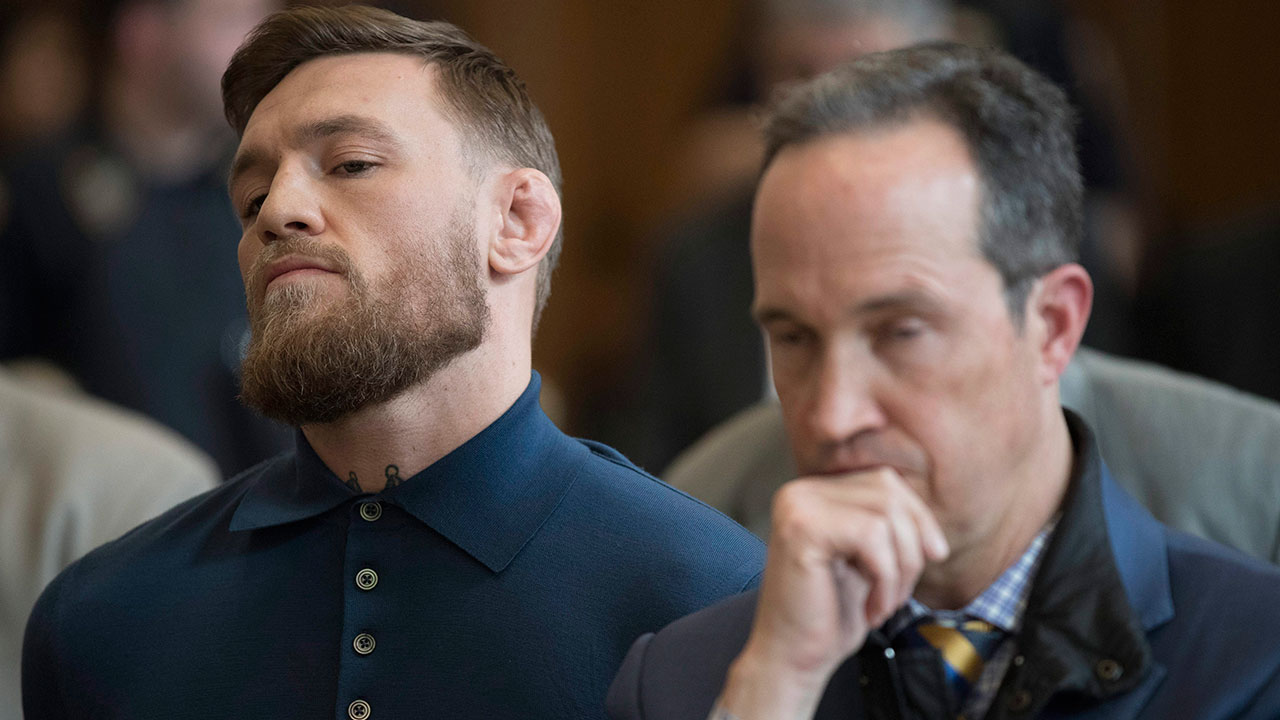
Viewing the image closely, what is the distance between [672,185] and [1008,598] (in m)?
5.55

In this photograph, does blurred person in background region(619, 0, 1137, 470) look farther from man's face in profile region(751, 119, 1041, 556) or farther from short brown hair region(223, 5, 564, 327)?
man's face in profile region(751, 119, 1041, 556)

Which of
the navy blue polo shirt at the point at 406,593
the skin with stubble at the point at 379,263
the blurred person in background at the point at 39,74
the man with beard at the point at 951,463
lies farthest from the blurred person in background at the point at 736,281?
the blurred person in background at the point at 39,74

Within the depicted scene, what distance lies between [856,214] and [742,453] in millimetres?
1167

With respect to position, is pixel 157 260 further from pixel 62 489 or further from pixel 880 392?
pixel 880 392

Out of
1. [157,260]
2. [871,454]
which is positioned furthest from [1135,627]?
[157,260]

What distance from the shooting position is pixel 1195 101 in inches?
211

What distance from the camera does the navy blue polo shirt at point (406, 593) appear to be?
Answer: 1.60 meters

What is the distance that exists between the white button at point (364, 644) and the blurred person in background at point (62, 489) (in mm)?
862

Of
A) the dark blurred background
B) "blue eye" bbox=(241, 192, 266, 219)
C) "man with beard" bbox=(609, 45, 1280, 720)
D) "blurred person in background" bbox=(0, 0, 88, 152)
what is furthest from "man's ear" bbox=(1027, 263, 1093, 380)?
"blurred person in background" bbox=(0, 0, 88, 152)

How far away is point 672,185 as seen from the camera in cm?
677

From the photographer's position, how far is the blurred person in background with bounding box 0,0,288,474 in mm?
3857

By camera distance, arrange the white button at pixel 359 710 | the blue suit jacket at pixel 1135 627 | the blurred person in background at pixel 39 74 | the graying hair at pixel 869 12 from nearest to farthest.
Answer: the blue suit jacket at pixel 1135 627
the white button at pixel 359 710
the graying hair at pixel 869 12
the blurred person in background at pixel 39 74

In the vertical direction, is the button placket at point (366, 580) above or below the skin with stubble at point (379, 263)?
below

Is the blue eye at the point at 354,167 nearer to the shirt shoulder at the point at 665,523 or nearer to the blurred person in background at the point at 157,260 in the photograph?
the shirt shoulder at the point at 665,523
